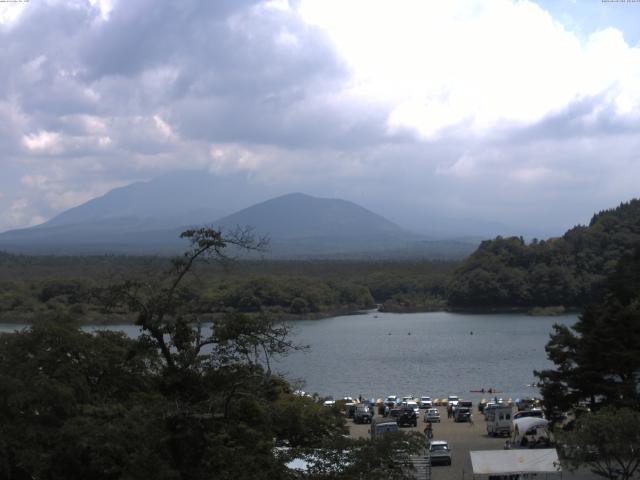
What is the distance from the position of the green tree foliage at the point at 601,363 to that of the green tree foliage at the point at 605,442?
3.92 metres

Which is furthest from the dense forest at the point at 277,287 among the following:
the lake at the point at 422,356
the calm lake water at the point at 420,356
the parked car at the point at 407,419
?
the parked car at the point at 407,419

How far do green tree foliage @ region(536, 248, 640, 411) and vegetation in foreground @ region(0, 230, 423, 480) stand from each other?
769 centimetres

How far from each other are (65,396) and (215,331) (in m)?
1.59

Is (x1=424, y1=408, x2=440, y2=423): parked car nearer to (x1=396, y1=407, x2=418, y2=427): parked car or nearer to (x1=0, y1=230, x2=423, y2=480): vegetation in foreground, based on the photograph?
(x1=396, y1=407, x2=418, y2=427): parked car

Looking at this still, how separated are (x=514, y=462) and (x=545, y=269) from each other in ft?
173

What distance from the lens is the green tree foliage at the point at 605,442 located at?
934cm

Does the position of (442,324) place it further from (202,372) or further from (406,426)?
(202,372)

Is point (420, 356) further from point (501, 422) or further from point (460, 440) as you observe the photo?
point (460, 440)

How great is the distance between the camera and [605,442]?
30.8 feet

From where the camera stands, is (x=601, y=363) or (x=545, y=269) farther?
(x=545, y=269)

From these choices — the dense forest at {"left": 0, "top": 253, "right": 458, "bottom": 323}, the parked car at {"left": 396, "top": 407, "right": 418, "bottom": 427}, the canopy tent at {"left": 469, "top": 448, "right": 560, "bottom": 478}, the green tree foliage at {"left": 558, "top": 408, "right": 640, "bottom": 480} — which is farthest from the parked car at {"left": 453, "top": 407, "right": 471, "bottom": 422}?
the dense forest at {"left": 0, "top": 253, "right": 458, "bottom": 323}

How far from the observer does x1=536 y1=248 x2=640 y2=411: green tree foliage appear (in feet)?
46.0

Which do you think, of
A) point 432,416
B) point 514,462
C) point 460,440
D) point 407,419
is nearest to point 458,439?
point 460,440

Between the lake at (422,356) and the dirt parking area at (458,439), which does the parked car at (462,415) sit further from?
the lake at (422,356)
